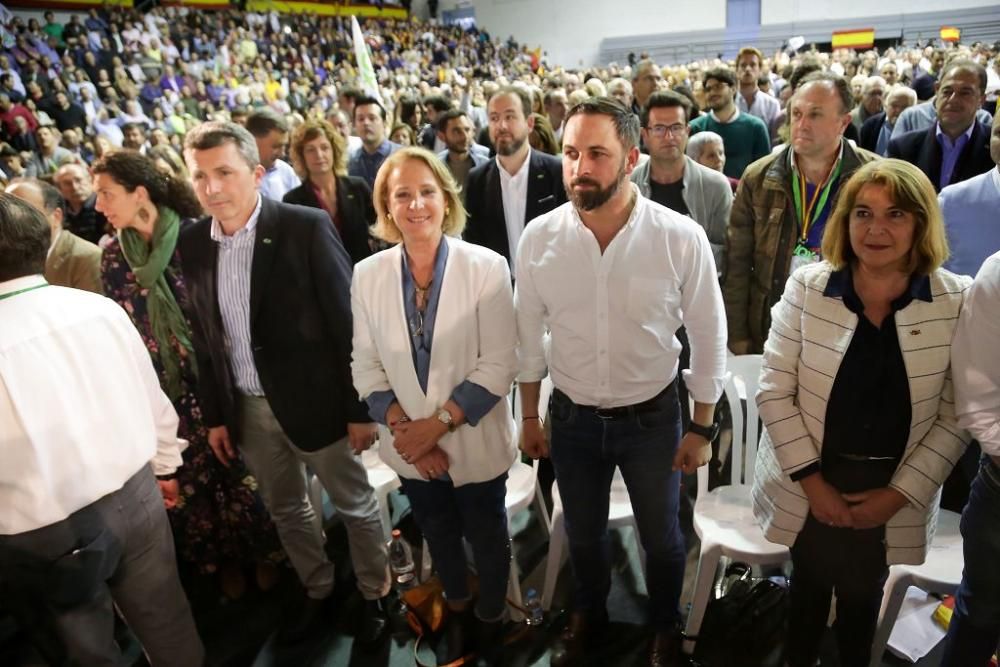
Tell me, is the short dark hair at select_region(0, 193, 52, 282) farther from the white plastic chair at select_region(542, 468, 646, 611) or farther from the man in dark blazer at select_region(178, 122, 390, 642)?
the white plastic chair at select_region(542, 468, 646, 611)

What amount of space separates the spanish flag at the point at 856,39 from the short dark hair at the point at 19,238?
24.8m

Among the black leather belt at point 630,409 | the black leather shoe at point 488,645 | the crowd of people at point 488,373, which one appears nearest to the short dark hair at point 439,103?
the crowd of people at point 488,373

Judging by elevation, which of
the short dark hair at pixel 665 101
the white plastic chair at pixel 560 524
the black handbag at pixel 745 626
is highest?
the short dark hair at pixel 665 101

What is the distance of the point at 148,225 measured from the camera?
82.3 inches

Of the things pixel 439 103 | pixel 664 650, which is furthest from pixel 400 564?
pixel 439 103

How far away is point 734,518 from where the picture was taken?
Result: 2.02 m

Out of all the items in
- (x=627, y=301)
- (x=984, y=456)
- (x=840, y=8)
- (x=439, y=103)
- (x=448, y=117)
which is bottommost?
(x=984, y=456)

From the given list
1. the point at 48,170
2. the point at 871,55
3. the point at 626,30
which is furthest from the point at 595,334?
the point at 626,30

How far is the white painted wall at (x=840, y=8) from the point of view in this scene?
67.9 feet

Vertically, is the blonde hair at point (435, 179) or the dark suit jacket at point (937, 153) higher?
the blonde hair at point (435, 179)

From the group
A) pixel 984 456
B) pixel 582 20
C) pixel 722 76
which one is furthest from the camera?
pixel 582 20

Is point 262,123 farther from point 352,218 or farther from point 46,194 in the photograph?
point 46,194

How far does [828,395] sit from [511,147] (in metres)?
1.90

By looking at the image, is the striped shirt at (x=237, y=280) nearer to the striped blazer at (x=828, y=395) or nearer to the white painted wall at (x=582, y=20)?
the striped blazer at (x=828, y=395)
